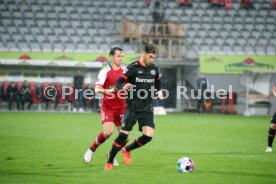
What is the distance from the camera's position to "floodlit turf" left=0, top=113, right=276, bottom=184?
10484 millimetres

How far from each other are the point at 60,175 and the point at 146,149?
5.58m

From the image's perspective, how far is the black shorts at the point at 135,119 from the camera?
466 inches

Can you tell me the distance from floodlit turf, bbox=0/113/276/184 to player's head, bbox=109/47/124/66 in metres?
2.07

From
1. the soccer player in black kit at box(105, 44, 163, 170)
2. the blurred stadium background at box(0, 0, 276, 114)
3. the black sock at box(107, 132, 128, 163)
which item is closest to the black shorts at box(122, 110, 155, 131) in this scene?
the soccer player in black kit at box(105, 44, 163, 170)

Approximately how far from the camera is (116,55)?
1239 centimetres

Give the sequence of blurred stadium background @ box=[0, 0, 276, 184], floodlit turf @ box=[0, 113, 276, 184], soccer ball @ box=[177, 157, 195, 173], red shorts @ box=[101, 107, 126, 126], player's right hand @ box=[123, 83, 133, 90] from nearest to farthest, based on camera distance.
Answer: floodlit turf @ box=[0, 113, 276, 184] < soccer ball @ box=[177, 157, 195, 173] < player's right hand @ box=[123, 83, 133, 90] < red shorts @ box=[101, 107, 126, 126] < blurred stadium background @ box=[0, 0, 276, 184]

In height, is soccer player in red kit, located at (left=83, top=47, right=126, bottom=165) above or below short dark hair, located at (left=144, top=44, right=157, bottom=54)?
below

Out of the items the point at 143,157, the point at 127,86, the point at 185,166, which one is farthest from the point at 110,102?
the point at 185,166

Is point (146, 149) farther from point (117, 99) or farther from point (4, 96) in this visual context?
point (4, 96)

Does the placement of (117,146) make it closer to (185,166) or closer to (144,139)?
(144,139)

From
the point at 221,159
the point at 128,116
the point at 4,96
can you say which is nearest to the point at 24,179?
the point at 128,116

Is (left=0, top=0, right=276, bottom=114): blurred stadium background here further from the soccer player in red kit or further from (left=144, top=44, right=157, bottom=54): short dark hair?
(left=144, top=44, right=157, bottom=54): short dark hair

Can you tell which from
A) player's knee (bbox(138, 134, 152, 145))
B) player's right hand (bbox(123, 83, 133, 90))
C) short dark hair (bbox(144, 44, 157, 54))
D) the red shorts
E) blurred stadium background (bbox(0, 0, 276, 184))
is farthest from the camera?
blurred stadium background (bbox(0, 0, 276, 184))

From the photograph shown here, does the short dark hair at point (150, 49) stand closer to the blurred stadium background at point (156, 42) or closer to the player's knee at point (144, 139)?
the player's knee at point (144, 139)
